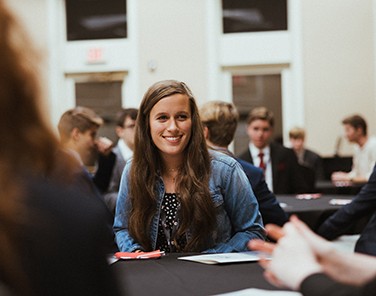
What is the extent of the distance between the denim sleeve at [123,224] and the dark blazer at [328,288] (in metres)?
1.92

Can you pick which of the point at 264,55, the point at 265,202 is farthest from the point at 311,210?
the point at 264,55

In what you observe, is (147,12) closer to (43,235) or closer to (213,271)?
(213,271)

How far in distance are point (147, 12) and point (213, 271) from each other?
9.46 metres

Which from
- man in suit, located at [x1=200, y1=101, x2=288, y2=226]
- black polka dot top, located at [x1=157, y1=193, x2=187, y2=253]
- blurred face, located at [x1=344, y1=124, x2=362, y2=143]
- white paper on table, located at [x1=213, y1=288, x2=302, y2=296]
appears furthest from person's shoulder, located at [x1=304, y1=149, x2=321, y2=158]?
white paper on table, located at [x1=213, y1=288, x2=302, y2=296]

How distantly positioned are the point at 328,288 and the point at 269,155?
574cm

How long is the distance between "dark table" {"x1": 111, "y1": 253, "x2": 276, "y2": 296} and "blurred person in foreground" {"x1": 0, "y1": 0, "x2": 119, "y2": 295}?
0.98 metres

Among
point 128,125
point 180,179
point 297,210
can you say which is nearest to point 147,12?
point 128,125

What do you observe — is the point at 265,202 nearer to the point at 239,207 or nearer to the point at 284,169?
the point at 239,207

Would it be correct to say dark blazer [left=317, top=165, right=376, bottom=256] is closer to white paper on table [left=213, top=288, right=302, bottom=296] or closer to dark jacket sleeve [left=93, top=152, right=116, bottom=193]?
white paper on table [left=213, top=288, right=302, bottom=296]

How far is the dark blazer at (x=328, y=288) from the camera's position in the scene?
1.25 metres

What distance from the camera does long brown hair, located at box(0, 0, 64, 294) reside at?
0.93 meters

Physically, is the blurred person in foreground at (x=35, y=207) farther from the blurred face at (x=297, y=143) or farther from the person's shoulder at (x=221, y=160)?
the blurred face at (x=297, y=143)

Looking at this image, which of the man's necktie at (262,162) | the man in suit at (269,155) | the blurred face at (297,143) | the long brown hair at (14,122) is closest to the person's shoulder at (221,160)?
the long brown hair at (14,122)

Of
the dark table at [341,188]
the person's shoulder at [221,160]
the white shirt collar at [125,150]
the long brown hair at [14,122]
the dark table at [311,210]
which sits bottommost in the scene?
the dark table at [341,188]
